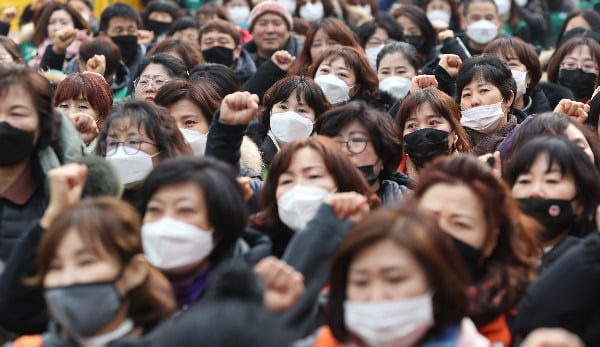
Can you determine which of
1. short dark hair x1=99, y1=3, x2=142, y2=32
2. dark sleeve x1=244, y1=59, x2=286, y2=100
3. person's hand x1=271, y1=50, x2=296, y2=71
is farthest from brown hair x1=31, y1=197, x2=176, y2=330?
short dark hair x1=99, y1=3, x2=142, y2=32

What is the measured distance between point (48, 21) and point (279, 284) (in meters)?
7.37

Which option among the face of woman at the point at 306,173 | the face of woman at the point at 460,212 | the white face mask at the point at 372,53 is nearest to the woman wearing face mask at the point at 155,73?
the white face mask at the point at 372,53

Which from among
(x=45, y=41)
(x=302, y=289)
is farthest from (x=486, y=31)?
(x=302, y=289)

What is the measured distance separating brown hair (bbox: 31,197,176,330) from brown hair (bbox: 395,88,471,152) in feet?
9.05

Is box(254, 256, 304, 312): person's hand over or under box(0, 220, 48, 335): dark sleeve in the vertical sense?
over

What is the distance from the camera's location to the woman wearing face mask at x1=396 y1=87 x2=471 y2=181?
261 inches

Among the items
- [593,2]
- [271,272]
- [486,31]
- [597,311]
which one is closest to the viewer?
[271,272]

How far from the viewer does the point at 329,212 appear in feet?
14.5

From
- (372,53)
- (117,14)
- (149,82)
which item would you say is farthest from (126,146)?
(117,14)

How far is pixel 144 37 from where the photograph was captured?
11.0 m

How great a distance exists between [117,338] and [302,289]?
0.64 m

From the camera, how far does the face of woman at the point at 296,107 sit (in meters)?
7.07

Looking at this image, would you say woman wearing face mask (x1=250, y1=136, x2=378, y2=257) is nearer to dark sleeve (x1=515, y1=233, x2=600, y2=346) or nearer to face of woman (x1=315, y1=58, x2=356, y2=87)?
dark sleeve (x1=515, y1=233, x2=600, y2=346)

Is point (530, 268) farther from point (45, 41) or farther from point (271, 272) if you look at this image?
point (45, 41)
